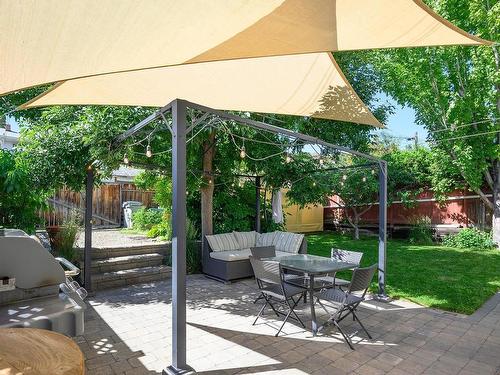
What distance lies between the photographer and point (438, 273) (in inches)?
297

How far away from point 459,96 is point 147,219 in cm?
1115

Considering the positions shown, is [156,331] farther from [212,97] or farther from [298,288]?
[212,97]

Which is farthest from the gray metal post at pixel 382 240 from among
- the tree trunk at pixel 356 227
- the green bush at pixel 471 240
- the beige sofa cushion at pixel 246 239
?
the tree trunk at pixel 356 227

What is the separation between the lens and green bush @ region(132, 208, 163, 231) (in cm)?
1115

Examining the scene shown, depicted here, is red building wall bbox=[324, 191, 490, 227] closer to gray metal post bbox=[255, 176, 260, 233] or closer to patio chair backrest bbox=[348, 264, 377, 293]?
gray metal post bbox=[255, 176, 260, 233]

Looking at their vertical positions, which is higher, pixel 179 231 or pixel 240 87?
pixel 240 87

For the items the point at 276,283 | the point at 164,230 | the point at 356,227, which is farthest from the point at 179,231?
the point at 356,227

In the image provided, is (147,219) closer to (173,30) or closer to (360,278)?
(360,278)

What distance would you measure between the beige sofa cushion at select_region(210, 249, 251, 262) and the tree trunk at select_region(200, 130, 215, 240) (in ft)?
2.95

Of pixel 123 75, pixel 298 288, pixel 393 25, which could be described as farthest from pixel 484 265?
pixel 123 75

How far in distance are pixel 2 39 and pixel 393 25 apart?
3.02 metres

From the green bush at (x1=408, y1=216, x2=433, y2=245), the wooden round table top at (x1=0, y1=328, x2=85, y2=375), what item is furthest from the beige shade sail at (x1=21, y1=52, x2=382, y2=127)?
the green bush at (x1=408, y1=216, x2=433, y2=245)

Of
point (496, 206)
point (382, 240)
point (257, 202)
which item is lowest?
point (382, 240)

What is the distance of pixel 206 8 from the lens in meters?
2.31
